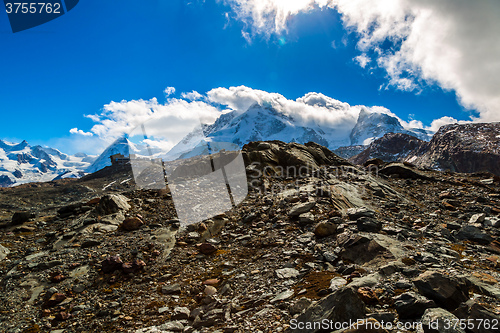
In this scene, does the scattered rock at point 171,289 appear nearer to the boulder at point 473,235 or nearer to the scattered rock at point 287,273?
the scattered rock at point 287,273

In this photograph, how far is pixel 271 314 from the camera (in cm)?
462

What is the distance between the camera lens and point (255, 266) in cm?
704

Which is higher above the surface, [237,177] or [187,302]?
[237,177]

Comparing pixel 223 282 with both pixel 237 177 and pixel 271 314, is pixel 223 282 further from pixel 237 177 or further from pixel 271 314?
pixel 237 177

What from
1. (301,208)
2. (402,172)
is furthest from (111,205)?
(402,172)

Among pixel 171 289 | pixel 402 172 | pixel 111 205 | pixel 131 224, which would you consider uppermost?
pixel 402 172

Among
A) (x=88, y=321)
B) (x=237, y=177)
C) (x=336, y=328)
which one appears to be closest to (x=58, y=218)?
(x=88, y=321)

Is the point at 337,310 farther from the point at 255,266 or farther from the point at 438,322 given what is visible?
the point at 255,266

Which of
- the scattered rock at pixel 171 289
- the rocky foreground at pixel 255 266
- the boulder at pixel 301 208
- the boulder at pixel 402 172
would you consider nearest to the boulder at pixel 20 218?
the rocky foreground at pixel 255 266

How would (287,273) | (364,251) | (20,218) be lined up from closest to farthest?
(287,273) < (364,251) < (20,218)

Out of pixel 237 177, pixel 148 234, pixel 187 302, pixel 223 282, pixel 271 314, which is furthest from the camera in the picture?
pixel 237 177

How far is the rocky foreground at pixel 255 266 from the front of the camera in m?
4.35

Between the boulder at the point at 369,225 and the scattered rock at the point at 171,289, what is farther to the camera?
the boulder at the point at 369,225

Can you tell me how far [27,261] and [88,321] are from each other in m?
4.44
